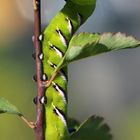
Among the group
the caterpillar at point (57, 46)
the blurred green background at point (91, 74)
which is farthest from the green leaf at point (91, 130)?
the blurred green background at point (91, 74)

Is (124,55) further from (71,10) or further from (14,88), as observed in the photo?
(71,10)

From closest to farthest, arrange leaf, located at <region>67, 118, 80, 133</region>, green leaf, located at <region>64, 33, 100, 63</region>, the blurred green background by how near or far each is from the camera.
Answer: green leaf, located at <region>64, 33, 100, 63</region> → leaf, located at <region>67, 118, 80, 133</region> → the blurred green background

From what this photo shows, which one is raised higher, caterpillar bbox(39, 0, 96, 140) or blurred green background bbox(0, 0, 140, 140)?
caterpillar bbox(39, 0, 96, 140)

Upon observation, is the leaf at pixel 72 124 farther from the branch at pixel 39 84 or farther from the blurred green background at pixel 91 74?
the blurred green background at pixel 91 74

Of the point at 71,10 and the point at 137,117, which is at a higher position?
the point at 71,10

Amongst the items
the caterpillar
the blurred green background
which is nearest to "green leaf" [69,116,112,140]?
the caterpillar

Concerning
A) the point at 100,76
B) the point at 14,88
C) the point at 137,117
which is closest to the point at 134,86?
the point at 100,76

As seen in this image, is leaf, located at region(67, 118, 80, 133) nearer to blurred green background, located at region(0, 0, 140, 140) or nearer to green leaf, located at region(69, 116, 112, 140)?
green leaf, located at region(69, 116, 112, 140)
